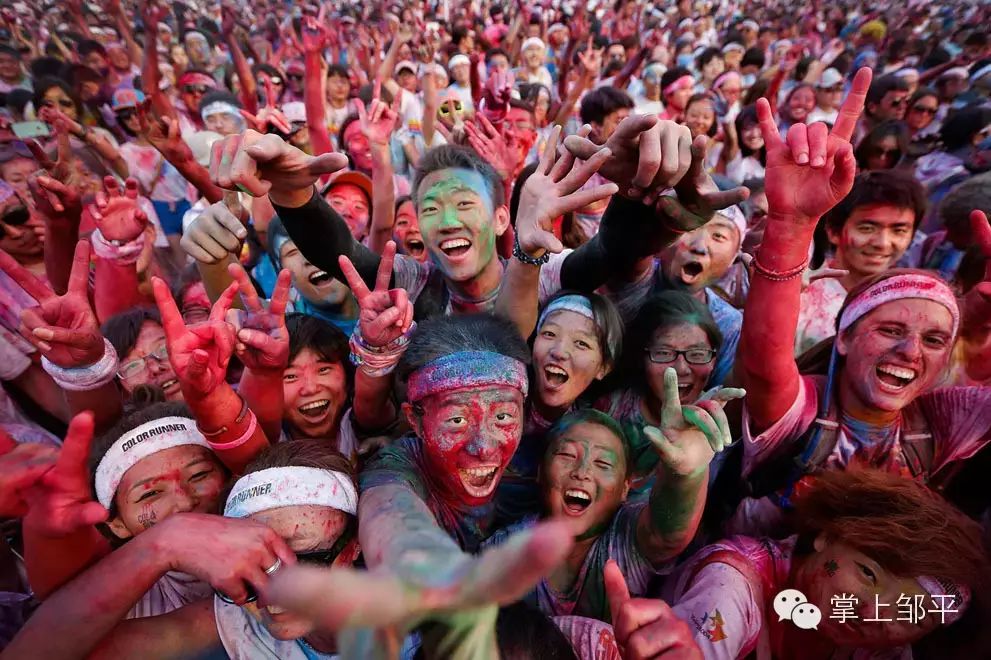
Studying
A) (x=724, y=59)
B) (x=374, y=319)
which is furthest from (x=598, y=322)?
(x=724, y=59)

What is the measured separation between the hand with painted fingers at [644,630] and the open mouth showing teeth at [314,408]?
139 centimetres

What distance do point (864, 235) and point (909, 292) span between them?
3.49 feet

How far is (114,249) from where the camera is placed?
249 centimetres

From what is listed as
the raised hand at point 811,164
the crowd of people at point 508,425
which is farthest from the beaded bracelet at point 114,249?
the raised hand at point 811,164

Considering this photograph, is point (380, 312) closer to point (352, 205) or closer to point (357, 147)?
point (352, 205)

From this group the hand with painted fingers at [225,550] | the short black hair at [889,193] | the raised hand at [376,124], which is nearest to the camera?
the hand with painted fingers at [225,550]

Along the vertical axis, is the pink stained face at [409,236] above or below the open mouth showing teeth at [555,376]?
above

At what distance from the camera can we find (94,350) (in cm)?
187

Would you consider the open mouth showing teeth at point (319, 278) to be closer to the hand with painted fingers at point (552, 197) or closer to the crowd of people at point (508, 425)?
the crowd of people at point (508, 425)

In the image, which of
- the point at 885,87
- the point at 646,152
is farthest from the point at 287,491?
the point at 885,87

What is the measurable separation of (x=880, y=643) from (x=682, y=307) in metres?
1.39

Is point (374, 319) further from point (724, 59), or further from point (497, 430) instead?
point (724, 59)

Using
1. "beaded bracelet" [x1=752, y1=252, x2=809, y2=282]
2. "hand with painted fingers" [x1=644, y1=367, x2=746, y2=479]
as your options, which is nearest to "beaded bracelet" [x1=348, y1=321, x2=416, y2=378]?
"hand with painted fingers" [x1=644, y1=367, x2=746, y2=479]

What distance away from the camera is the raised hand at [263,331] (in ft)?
5.77
